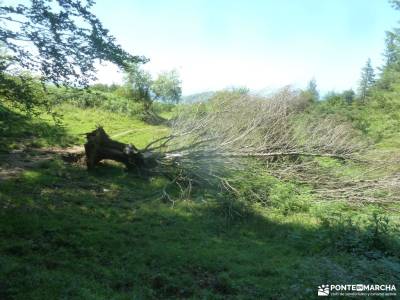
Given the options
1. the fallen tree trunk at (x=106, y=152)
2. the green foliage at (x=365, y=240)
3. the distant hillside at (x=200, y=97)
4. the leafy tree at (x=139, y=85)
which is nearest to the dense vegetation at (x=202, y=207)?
the green foliage at (x=365, y=240)

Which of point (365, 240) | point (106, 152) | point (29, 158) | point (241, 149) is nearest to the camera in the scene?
point (365, 240)

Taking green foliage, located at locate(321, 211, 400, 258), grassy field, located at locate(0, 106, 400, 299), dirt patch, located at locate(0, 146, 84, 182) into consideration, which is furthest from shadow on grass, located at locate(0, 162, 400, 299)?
dirt patch, located at locate(0, 146, 84, 182)

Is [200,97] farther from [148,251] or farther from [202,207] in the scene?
Answer: [148,251]

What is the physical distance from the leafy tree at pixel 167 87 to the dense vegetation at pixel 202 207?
31.5ft

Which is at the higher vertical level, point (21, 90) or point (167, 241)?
point (21, 90)

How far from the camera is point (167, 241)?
686cm

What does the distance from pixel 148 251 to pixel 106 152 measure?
506 centimetres

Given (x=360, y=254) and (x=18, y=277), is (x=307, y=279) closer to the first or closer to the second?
(x=360, y=254)

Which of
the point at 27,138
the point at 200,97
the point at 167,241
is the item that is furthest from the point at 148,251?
the point at 200,97

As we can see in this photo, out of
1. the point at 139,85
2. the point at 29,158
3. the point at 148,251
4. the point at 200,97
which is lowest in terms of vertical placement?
the point at 148,251

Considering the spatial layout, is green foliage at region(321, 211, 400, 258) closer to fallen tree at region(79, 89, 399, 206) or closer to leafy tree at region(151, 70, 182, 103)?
fallen tree at region(79, 89, 399, 206)

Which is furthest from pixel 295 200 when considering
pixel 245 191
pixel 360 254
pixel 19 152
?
pixel 19 152

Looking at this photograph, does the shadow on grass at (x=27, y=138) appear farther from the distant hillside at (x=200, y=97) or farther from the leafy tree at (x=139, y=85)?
the leafy tree at (x=139, y=85)

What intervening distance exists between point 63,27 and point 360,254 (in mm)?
6086
